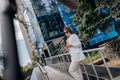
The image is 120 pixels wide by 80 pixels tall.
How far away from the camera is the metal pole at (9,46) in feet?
1.94

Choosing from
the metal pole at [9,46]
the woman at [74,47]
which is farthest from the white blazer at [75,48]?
the metal pole at [9,46]

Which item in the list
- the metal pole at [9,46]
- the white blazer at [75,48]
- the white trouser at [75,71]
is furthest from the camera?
the white trouser at [75,71]

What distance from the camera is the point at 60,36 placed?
31.5 metres

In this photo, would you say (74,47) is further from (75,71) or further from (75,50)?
(75,71)

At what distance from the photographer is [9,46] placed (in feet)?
1.96

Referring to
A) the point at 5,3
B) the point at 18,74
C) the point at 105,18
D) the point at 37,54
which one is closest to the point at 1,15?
the point at 5,3

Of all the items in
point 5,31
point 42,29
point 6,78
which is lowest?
point 6,78

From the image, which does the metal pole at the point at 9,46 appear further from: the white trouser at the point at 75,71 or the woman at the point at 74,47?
the white trouser at the point at 75,71

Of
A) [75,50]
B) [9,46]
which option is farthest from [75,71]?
[9,46]

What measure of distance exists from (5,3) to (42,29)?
100ft

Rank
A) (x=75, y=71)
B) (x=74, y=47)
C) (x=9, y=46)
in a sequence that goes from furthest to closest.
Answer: (x=75, y=71)
(x=74, y=47)
(x=9, y=46)

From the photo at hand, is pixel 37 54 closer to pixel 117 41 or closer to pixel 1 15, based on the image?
pixel 117 41

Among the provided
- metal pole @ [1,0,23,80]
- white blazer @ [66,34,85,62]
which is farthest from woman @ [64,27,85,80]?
metal pole @ [1,0,23,80]

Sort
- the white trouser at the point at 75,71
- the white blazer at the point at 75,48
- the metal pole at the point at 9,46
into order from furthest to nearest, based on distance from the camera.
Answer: the white trouser at the point at 75,71
the white blazer at the point at 75,48
the metal pole at the point at 9,46
